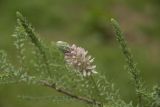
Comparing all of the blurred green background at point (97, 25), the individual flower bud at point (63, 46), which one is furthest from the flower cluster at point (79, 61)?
the blurred green background at point (97, 25)

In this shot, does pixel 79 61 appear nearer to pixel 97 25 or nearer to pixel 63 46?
pixel 63 46

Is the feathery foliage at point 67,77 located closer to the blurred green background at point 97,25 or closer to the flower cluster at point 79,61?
the flower cluster at point 79,61

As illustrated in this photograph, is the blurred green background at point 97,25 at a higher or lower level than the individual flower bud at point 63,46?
higher

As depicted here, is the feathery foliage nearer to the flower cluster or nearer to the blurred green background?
the flower cluster

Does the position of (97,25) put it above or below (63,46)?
above

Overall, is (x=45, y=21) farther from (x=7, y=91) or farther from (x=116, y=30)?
(x=116, y=30)

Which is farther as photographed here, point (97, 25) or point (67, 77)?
point (97, 25)

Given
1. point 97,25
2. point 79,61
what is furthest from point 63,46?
point 97,25

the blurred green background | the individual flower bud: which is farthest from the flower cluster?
the blurred green background
